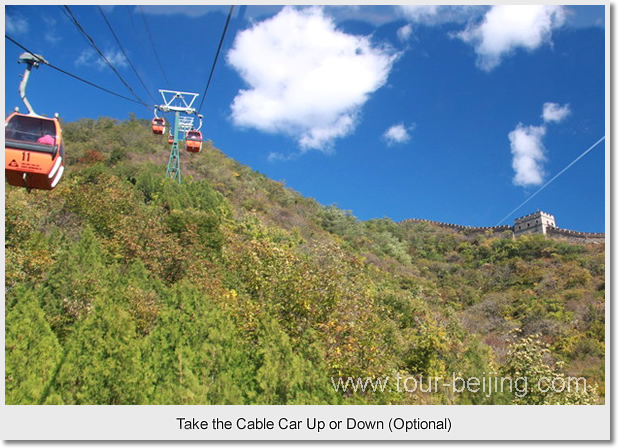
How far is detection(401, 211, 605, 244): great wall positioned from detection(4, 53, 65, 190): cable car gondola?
72794 millimetres

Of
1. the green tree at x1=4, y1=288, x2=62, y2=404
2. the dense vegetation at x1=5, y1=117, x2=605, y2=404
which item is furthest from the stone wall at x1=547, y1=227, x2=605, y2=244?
the green tree at x1=4, y1=288, x2=62, y2=404

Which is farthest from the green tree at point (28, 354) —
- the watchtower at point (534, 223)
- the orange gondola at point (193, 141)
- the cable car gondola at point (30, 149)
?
the watchtower at point (534, 223)

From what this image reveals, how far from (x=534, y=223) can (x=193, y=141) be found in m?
71.3

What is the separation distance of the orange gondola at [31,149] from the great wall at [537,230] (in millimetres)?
72793

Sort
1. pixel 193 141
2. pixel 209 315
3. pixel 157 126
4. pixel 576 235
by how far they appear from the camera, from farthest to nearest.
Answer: pixel 576 235
pixel 157 126
pixel 193 141
pixel 209 315

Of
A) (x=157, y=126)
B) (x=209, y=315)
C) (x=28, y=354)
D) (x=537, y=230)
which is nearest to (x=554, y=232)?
(x=537, y=230)

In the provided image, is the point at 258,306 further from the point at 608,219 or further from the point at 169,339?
the point at 608,219

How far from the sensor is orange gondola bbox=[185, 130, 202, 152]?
20.2 meters

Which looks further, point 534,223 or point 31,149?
point 534,223

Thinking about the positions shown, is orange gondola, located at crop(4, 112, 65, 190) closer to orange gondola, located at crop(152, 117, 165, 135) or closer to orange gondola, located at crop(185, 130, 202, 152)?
orange gondola, located at crop(185, 130, 202, 152)

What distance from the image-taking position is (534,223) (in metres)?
79.5

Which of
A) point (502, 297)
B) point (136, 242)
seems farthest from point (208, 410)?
point (502, 297)

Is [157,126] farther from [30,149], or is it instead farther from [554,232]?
[554,232]

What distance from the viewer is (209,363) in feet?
42.0
